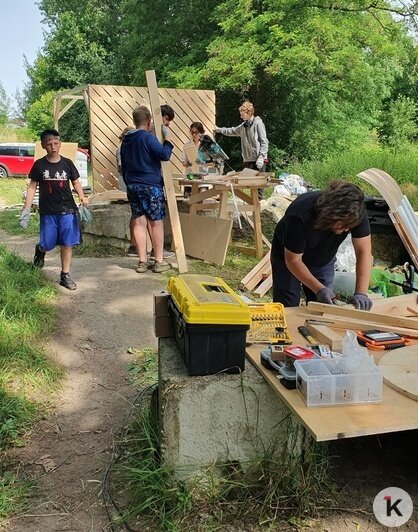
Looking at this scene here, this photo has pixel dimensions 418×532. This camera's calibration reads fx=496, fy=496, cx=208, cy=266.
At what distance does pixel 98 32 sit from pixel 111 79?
13.6ft

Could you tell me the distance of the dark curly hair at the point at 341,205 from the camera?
8.38 feet

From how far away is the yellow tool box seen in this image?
2.01 m

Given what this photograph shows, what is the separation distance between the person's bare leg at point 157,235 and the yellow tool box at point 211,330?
11.9 feet

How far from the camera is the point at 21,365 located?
11.3 ft

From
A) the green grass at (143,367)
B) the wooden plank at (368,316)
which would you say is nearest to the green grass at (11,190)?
the green grass at (143,367)

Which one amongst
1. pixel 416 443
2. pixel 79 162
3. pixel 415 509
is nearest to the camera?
pixel 415 509

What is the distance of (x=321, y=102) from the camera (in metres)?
18.2

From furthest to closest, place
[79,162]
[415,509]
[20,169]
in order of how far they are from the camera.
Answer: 1. [20,169]
2. [79,162]
3. [415,509]

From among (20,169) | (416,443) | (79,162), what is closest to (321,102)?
(79,162)

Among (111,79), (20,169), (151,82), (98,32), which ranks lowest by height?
(20,169)

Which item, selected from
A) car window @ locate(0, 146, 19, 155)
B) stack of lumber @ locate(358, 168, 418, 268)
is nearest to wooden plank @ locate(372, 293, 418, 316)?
stack of lumber @ locate(358, 168, 418, 268)

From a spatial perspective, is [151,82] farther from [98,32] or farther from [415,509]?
[98,32]

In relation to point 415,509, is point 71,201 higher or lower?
higher

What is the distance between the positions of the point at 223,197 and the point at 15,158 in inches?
616
